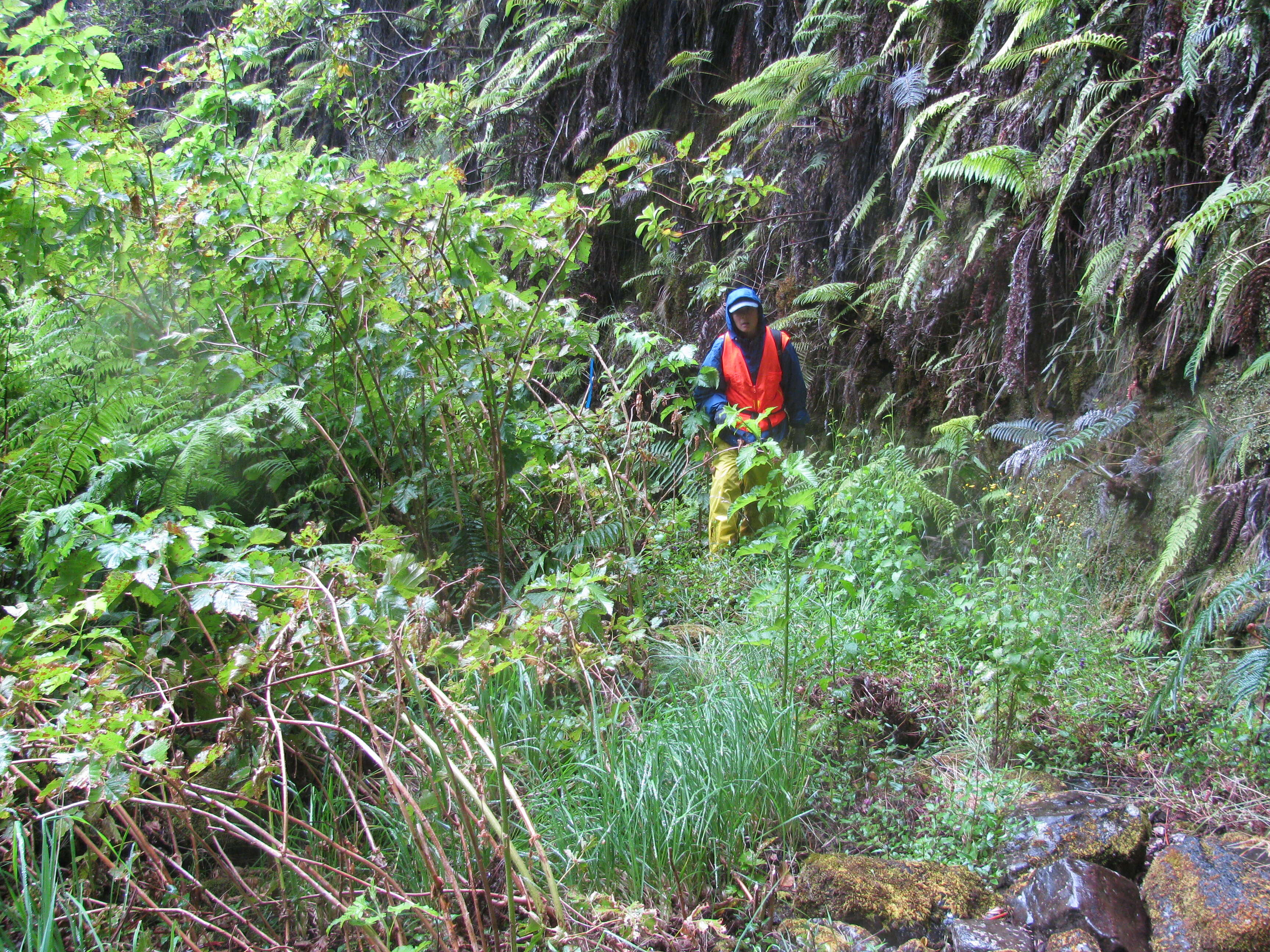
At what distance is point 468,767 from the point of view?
196cm

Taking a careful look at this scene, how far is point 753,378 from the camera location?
5.49 meters

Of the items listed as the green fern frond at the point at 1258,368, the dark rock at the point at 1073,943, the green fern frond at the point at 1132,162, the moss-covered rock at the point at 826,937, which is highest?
the green fern frond at the point at 1132,162

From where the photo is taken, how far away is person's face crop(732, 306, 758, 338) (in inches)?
212

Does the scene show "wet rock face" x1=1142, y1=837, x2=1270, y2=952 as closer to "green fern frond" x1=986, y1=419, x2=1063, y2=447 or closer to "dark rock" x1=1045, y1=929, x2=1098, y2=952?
"dark rock" x1=1045, y1=929, x2=1098, y2=952

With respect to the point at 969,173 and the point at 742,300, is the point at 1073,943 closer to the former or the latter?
the point at 969,173

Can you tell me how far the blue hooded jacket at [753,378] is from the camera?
5.36 metres

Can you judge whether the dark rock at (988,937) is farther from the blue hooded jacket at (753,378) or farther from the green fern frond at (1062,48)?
the green fern frond at (1062,48)

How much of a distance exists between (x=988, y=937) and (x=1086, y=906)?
10.2 inches

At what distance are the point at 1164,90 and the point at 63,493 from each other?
5.16 meters

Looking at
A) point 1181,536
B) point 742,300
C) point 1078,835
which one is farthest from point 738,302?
point 1078,835

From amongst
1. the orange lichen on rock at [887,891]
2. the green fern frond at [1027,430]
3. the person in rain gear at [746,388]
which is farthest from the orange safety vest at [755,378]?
the orange lichen on rock at [887,891]

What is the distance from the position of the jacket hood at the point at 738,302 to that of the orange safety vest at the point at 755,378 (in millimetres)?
30

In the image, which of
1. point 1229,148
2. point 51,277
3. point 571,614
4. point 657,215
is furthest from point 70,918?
point 1229,148

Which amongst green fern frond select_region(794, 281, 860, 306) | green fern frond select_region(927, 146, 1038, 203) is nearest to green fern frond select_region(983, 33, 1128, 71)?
green fern frond select_region(927, 146, 1038, 203)
